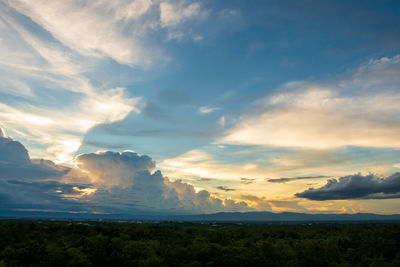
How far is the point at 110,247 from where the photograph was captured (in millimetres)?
80438

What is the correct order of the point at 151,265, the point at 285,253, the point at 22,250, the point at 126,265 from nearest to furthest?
the point at 151,265 → the point at 126,265 → the point at 22,250 → the point at 285,253

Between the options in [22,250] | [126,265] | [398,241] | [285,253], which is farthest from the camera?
[398,241]

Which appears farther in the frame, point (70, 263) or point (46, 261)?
point (46, 261)

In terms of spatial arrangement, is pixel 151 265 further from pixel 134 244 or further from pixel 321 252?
pixel 321 252

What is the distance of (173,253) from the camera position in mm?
72312

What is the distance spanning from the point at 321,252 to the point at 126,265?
45961 millimetres

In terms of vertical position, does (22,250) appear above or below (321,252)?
above

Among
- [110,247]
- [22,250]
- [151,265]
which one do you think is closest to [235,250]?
[151,265]

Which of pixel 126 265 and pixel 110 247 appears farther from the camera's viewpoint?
pixel 110 247

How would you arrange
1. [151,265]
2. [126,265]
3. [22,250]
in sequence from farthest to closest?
[22,250] < [126,265] < [151,265]

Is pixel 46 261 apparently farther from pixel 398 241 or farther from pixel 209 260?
pixel 398 241

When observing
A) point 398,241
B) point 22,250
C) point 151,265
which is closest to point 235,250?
point 151,265

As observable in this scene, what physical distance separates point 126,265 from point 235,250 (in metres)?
26.6

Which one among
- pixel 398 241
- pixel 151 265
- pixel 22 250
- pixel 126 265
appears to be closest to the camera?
pixel 151 265
